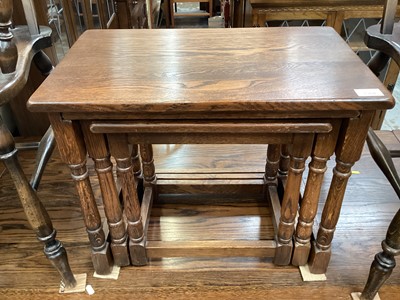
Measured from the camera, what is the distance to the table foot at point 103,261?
Answer: 1.19 meters

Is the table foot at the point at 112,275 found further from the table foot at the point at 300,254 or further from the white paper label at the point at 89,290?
the table foot at the point at 300,254

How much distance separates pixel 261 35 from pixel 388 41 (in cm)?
40

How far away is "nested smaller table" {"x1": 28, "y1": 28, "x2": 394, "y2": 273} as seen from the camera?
2.79ft

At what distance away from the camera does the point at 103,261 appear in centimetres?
121

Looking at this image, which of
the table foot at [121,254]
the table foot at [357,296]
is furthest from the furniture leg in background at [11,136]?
the table foot at [357,296]

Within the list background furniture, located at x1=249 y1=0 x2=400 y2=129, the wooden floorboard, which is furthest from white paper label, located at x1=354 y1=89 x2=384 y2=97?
background furniture, located at x1=249 y1=0 x2=400 y2=129

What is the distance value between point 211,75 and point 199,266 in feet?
2.25

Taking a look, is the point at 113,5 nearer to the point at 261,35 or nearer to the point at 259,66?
the point at 261,35

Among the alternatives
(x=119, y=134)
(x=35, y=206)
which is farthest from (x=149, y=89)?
(x=35, y=206)

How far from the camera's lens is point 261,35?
122 cm

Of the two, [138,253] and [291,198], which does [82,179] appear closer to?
[138,253]

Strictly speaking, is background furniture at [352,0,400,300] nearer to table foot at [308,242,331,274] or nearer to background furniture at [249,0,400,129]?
table foot at [308,242,331,274]

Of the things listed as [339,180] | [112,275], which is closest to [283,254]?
[339,180]

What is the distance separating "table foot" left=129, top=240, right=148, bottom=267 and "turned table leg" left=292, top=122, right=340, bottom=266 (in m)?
0.50
